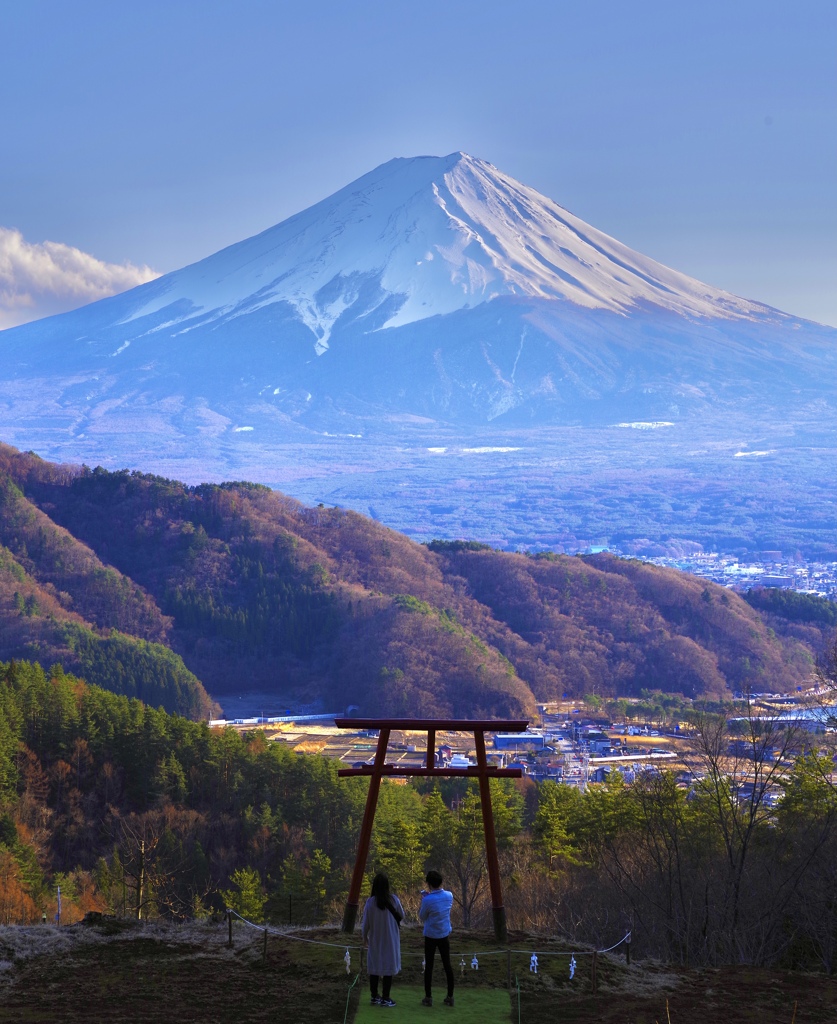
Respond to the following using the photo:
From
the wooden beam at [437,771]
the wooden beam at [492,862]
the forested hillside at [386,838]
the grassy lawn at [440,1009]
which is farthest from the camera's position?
the forested hillside at [386,838]

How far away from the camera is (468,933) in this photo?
1187cm

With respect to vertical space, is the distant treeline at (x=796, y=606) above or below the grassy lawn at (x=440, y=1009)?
above

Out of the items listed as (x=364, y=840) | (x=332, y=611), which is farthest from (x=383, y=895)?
(x=332, y=611)

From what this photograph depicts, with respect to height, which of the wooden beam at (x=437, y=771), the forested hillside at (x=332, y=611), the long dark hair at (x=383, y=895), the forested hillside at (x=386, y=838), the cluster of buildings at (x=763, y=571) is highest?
the cluster of buildings at (x=763, y=571)

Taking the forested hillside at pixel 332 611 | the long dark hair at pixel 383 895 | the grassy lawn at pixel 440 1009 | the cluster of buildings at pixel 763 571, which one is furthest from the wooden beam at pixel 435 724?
the cluster of buildings at pixel 763 571

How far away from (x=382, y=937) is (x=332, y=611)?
6408cm

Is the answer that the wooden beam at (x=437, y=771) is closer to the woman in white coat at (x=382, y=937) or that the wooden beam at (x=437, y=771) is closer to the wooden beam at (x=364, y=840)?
the wooden beam at (x=364, y=840)

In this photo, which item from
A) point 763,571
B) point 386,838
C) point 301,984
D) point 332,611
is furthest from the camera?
point 763,571

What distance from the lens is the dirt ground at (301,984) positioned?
9.47m

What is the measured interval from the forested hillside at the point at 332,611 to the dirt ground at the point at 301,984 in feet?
164

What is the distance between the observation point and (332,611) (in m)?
73.4

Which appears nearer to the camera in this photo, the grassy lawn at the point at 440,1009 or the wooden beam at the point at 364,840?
the grassy lawn at the point at 440,1009

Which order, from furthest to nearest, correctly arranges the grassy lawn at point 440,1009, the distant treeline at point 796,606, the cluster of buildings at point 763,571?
the cluster of buildings at point 763,571 < the distant treeline at point 796,606 < the grassy lawn at point 440,1009

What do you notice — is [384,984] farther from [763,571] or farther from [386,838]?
[763,571]
